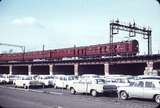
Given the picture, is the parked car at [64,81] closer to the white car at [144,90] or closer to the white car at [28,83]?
the white car at [28,83]

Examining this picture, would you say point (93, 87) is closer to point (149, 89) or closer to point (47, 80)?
point (149, 89)

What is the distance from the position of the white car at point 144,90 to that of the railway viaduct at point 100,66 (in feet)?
58.4

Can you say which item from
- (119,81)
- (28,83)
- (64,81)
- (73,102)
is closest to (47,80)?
(28,83)

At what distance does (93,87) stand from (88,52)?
27.0 metres

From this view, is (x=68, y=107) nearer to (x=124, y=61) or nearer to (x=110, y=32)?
(x=124, y=61)

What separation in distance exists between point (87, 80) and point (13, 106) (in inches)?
334

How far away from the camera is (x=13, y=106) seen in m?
14.9

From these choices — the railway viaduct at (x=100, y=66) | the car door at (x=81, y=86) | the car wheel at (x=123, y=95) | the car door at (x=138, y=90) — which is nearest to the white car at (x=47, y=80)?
the car door at (x=81, y=86)

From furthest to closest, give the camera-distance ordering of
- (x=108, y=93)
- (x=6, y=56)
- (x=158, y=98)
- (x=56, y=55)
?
(x=6, y=56), (x=56, y=55), (x=108, y=93), (x=158, y=98)

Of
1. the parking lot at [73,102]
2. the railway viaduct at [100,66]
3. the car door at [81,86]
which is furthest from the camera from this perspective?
the railway viaduct at [100,66]

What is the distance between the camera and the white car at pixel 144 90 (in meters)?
16.7

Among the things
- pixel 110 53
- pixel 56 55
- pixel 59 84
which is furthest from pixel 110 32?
pixel 59 84

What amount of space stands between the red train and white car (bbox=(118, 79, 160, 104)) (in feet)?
72.1

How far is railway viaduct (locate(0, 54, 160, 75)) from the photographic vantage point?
38.9m
